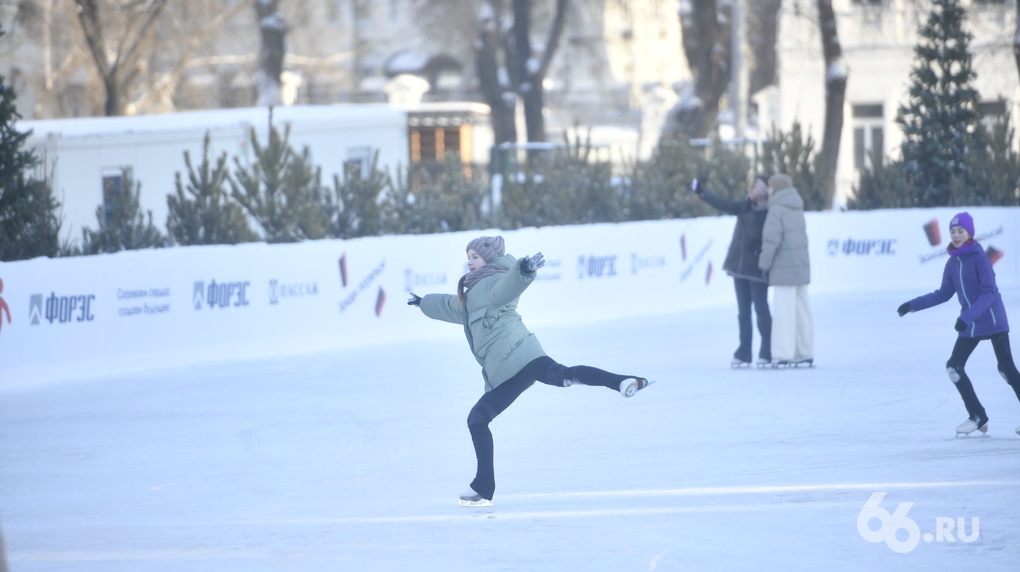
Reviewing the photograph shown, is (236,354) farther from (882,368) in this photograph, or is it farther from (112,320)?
(882,368)

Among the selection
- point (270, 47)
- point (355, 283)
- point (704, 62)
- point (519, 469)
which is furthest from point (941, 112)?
point (519, 469)

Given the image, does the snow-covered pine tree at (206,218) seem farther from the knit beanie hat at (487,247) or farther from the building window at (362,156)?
the knit beanie hat at (487,247)

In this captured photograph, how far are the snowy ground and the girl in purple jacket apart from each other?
0.59 metres

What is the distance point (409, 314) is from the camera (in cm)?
1564

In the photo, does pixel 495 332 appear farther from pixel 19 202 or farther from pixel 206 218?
pixel 206 218

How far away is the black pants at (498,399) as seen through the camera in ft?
23.1

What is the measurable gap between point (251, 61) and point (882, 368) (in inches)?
1522

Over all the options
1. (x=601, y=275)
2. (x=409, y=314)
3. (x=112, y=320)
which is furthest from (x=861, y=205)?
(x=112, y=320)

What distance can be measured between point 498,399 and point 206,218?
33.7ft

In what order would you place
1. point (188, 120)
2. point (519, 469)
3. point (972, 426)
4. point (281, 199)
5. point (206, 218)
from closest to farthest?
point (519, 469), point (972, 426), point (206, 218), point (281, 199), point (188, 120)

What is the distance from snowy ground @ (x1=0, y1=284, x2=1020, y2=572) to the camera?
6332 millimetres

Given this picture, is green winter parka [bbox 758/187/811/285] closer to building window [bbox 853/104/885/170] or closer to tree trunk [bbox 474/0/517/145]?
→ tree trunk [bbox 474/0/517/145]

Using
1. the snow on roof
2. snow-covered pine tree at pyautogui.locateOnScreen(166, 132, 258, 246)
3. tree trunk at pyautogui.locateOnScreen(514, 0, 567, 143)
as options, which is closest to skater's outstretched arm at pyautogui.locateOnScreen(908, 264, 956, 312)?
snow-covered pine tree at pyautogui.locateOnScreen(166, 132, 258, 246)

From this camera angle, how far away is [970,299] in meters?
8.55
